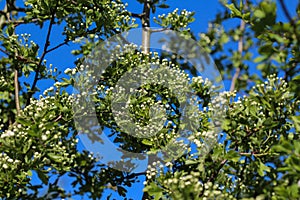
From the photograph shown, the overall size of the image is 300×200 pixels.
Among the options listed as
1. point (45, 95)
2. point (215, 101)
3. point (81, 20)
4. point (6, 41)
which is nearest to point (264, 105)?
point (215, 101)

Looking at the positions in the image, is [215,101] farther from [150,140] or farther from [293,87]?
[293,87]

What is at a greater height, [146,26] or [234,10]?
[146,26]

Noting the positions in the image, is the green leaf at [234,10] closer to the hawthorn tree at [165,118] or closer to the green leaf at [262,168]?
the hawthorn tree at [165,118]

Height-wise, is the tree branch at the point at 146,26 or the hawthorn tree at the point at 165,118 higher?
the tree branch at the point at 146,26

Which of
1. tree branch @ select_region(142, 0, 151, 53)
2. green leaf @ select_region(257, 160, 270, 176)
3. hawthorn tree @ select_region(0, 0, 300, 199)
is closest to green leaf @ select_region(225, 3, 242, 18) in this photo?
hawthorn tree @ select_region(0, 0, 300, 199)

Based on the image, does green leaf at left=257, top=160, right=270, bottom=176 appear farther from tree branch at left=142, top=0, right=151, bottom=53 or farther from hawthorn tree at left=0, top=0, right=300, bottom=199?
tree branch at left=142, top=0, right=151, bottom=53

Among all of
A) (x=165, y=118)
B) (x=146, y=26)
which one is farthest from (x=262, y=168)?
(x=146, y=26)

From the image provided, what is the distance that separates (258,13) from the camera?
1934 mm

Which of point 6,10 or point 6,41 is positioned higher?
point 6,10

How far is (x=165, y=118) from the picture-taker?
374 cm

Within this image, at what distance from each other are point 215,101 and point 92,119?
1.04 metres

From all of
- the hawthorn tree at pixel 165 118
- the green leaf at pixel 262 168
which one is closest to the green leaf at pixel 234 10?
the hawthorn tree at pixel 165 118

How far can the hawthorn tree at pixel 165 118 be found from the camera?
266 cm

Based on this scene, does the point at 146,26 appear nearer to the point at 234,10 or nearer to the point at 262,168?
the point at 234,10
